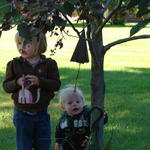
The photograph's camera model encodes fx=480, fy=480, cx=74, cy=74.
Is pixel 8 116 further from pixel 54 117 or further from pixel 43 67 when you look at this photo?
pixel 43 67

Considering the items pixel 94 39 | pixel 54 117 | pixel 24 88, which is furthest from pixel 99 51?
pixel 54 117

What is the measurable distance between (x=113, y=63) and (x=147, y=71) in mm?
1570

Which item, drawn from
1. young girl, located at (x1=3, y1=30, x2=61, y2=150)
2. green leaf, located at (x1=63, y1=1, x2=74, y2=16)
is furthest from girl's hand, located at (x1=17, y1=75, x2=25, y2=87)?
green leaf, located at (x1=63, y1=1, x2=74, y2=16)

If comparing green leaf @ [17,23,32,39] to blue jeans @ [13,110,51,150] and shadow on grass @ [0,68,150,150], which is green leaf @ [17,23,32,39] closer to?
blue jeans @ [13,110,51,150]

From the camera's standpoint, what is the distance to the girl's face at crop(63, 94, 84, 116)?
12.3 ft

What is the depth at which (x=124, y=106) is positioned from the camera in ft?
21.7

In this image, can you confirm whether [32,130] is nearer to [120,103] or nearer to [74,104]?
[74,104]

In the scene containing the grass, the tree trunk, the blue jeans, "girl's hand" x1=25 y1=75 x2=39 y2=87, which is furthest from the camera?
the grass

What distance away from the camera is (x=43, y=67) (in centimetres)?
373

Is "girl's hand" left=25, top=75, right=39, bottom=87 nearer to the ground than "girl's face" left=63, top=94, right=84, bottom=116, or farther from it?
farther from it

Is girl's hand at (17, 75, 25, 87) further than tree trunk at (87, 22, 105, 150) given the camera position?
Yes

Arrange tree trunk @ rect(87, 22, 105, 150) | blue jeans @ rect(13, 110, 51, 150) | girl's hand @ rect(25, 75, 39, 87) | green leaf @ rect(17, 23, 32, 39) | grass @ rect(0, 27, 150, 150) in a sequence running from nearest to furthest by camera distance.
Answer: green leaf @ rect(17, 23, 32, 39)
tree trunk @ rect(87, 22, 105, 150)
girl's hand @ rect(25, 75, 39, 87)
blue jeans @ rect(13, 110, 51, 150)
grass @ rect(0, 27, 150, 150)

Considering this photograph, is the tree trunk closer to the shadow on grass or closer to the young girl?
the young girl

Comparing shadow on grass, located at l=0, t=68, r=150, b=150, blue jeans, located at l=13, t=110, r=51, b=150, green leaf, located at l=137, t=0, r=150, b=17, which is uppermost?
green leaf, located at l=137, t=0, r=150, b=17
